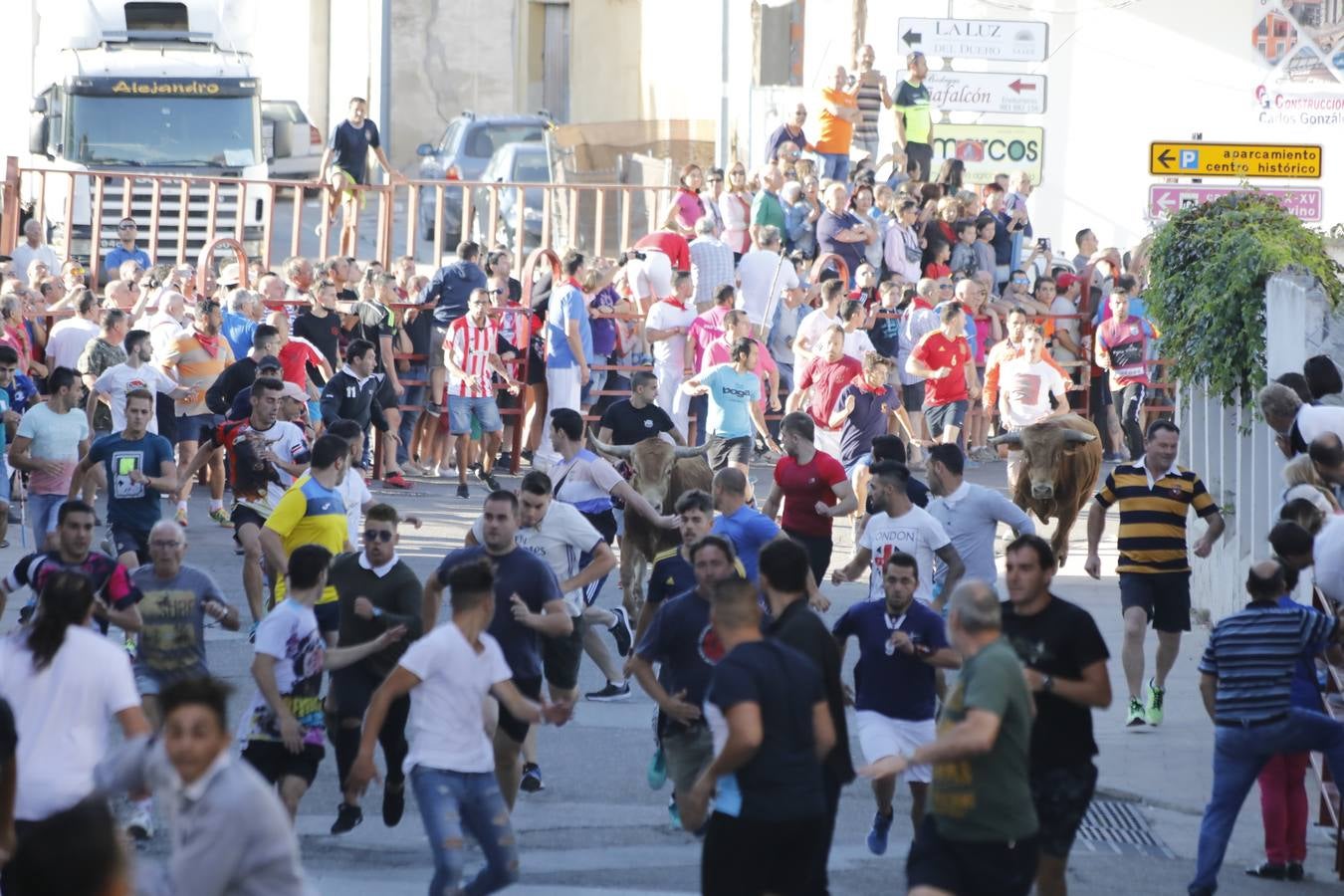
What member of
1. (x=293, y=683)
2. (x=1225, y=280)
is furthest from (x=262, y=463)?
(x=1225, y=280)

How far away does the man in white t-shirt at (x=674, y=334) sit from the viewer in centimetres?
1898

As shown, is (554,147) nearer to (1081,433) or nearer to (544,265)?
(544,265)

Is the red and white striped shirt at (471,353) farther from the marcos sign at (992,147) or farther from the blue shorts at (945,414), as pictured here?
the marcos sign at (992,147)

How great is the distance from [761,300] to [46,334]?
664 centimetres

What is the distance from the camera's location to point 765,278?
20266 mm

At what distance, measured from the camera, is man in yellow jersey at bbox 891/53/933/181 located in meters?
24.1

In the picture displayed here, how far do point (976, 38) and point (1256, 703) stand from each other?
1834 centimetres

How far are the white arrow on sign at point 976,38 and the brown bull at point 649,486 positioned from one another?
14.0 meters

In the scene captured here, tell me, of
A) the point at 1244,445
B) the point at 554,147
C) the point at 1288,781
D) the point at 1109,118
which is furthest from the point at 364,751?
the point at 554,147

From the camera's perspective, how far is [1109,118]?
27.8 meters

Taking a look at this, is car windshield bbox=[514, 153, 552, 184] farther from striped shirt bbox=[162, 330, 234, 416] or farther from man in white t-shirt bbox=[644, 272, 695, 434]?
striped shirt bbox=[162, 330, 234, 416]

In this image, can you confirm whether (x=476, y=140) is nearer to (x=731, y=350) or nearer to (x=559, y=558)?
(x=731, y=350)

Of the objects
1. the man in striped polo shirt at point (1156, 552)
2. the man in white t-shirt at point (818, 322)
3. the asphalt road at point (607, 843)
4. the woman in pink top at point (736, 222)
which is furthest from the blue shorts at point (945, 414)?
the asphalt road at point (607, 843)

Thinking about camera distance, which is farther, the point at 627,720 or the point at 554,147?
the point at 554,147
